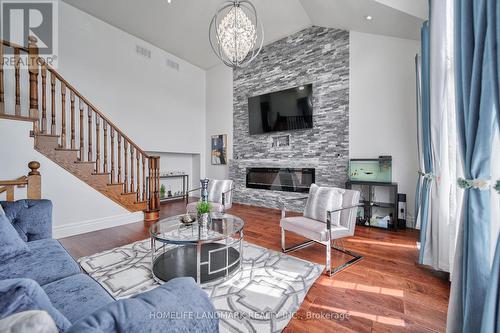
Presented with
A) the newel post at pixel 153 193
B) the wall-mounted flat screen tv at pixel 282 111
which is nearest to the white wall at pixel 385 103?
the wall-mounted flat screen tv at pixel 282 111

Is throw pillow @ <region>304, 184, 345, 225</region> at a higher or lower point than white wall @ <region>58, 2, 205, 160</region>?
lower

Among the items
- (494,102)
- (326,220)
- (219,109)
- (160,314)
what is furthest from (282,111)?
(160,314)

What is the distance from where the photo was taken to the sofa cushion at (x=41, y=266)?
4.51 ft

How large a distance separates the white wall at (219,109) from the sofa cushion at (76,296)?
15.8ft

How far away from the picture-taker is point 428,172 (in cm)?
246

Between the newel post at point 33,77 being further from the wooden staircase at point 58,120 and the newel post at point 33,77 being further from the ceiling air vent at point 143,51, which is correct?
the ceiling air vent at point 143,51

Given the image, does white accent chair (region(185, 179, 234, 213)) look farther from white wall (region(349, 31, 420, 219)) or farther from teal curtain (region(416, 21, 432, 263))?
teal curtain (region(416, 21, 432, 263))

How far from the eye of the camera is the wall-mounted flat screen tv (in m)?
4.64

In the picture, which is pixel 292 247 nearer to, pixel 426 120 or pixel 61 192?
pixel 426 120

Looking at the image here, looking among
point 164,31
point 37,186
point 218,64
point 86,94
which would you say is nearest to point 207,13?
point 164,31

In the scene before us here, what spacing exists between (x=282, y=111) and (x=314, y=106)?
0.74 m

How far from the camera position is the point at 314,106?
457 centimetres

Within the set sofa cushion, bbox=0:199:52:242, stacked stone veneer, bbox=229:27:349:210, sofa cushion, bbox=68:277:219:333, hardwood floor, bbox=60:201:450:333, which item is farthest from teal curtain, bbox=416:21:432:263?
sofa cushion, bbox=0:199:52:242

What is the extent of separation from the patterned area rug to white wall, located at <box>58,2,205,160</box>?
3.26 meters
